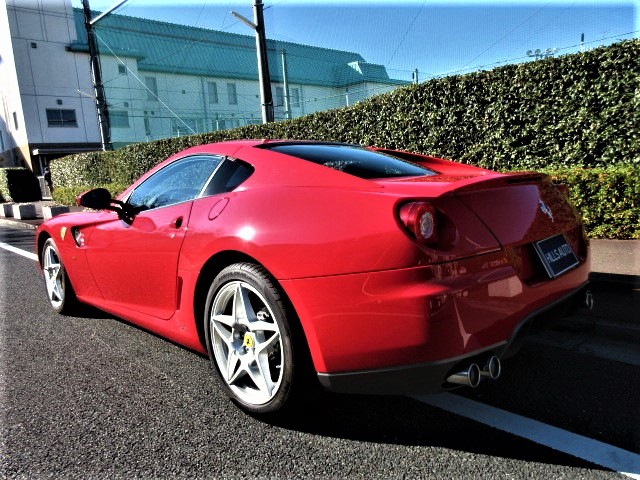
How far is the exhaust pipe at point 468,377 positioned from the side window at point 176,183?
1767 mm

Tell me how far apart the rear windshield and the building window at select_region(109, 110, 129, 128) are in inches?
1378

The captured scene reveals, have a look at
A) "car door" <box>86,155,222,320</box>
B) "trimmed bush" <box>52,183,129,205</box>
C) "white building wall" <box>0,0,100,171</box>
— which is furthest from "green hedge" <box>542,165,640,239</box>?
"white building wall" <box>0,0,100,171</box>

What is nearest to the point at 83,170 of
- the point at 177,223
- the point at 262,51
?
the point at 262,51

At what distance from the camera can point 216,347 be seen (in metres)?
2.73

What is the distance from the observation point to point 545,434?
2.30 meters

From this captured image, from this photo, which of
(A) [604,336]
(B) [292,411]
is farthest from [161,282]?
(A) [604,336]

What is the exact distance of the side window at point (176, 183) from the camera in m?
3.08

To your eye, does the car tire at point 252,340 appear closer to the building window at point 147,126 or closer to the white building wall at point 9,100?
the building window at point 147,126

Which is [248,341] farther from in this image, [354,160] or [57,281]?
[57,281]

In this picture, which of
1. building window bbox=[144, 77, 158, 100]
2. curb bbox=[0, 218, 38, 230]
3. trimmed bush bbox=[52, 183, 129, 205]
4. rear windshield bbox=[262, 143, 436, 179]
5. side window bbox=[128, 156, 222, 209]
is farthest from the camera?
building window bbox=[144, 77, 158, 100]

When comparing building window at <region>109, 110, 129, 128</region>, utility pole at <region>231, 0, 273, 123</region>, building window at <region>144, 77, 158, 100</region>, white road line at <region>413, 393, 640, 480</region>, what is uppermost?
building window at <region>144, 77, 158, 100</region>

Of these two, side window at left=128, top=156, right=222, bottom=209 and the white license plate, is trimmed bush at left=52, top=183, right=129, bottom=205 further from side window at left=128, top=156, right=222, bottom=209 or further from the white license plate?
the white license plate

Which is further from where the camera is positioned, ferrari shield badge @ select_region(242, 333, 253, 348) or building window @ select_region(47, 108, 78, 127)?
building window @ select_region(47, 108, 78, 127)

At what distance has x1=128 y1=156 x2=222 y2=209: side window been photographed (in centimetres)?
308
